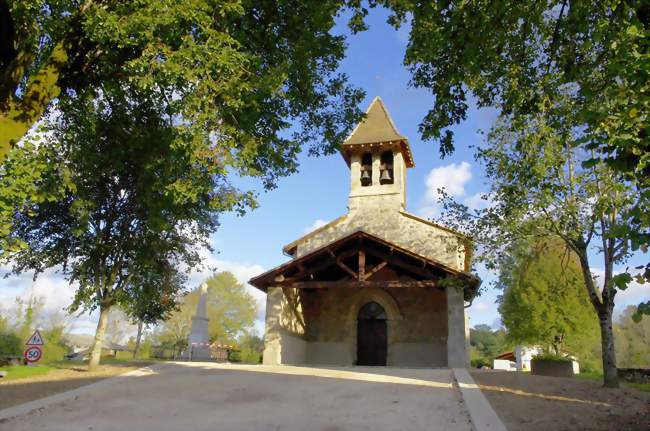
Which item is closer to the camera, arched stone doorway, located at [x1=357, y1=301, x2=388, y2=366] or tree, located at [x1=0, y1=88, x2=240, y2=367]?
tree, located at [x1=0, y1=88, x2=240, y2=367]

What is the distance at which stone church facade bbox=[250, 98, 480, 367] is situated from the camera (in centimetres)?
1530

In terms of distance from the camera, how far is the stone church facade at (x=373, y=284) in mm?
15297

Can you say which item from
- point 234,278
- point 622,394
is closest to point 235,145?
point 622,394

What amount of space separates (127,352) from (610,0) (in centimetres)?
4559

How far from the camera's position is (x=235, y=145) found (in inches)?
328

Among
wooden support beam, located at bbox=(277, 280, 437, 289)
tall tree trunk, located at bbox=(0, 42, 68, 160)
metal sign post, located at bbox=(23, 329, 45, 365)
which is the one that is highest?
tall tree trunk, located at bbox=(0, 42, 68, 160)

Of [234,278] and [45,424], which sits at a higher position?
[234,278]

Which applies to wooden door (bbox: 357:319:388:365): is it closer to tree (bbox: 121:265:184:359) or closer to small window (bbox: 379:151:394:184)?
small window (bbox: 379:151:394:184)

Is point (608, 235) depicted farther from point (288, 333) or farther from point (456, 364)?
point (288, 333)

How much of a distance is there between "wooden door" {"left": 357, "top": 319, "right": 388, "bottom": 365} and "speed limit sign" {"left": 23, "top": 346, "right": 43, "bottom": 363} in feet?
36.5

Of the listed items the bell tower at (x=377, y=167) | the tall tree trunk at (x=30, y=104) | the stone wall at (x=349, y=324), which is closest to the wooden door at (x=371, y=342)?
the stone wall at (x=349, y=324)

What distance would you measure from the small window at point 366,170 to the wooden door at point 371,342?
20.6 ft

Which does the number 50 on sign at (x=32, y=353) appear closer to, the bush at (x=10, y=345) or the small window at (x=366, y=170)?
the small window at (x=366, y=170)

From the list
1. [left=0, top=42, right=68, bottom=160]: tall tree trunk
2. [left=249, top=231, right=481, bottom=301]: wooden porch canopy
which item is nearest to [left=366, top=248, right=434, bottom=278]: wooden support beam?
[left=249, top=231, right=481, bottom=301]: wooden porch canopy
